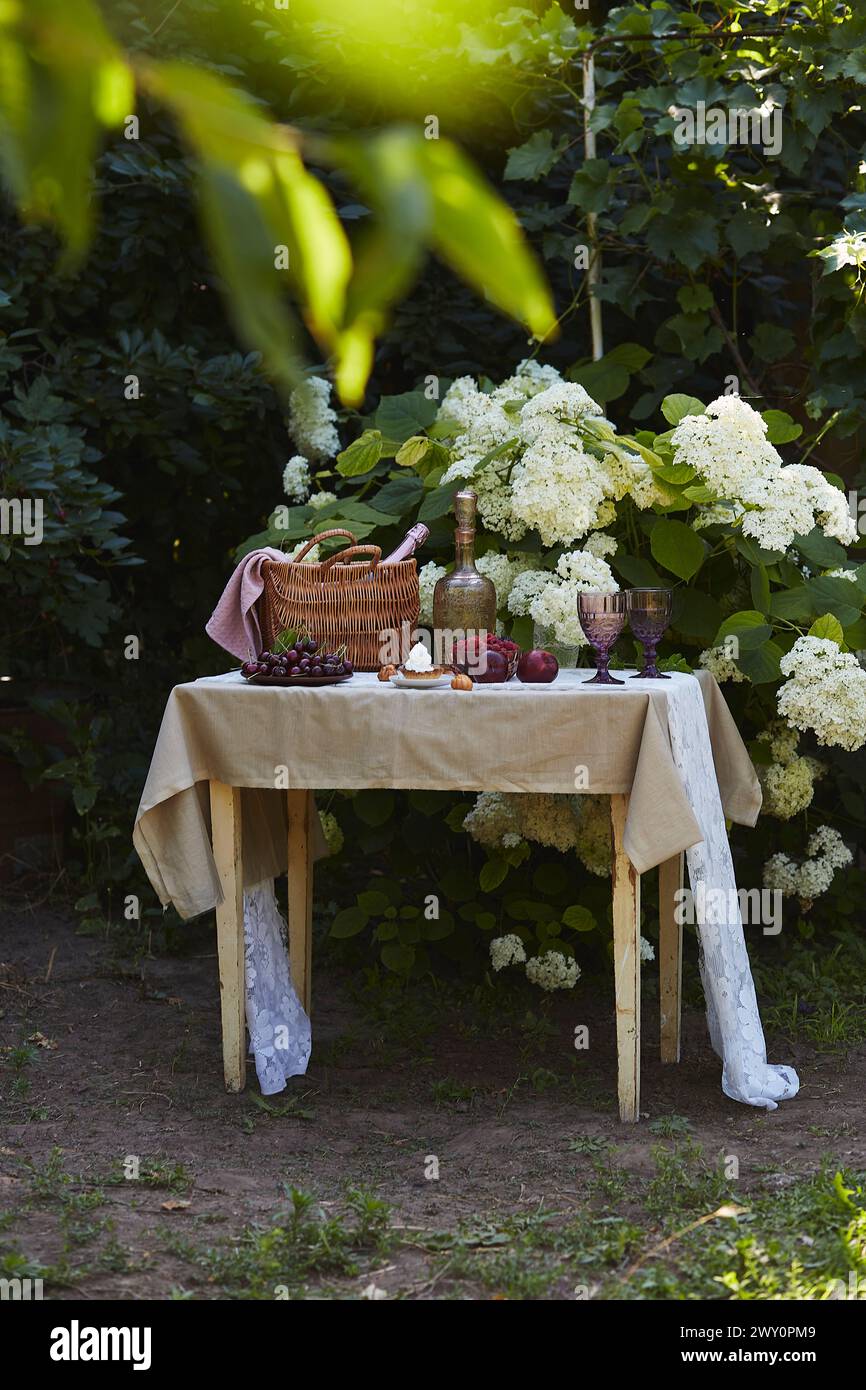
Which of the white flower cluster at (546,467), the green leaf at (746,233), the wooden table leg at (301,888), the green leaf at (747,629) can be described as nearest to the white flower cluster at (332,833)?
the wooden table leg at (301,888)

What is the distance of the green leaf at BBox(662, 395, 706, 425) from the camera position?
145 inches

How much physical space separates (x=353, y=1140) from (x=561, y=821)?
912mm

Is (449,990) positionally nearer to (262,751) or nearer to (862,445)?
(262,751)

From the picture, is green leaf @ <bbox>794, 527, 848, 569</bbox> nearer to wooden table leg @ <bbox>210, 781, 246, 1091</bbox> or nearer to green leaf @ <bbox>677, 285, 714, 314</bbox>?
green leaf @ <bbox>677, 285, 714, 314</bbox>

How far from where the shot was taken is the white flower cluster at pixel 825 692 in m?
3.32

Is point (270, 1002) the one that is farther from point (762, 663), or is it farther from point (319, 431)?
point (319, 431)

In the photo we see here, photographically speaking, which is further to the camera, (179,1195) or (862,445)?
(862,445)

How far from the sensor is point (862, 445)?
4238 mm

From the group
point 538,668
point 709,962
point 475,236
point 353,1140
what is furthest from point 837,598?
point 475,236

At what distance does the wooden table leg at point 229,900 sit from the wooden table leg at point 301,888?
45cm

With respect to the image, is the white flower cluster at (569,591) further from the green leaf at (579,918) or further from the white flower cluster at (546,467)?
the green leaf at (579,918)

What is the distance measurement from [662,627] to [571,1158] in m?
1.13
